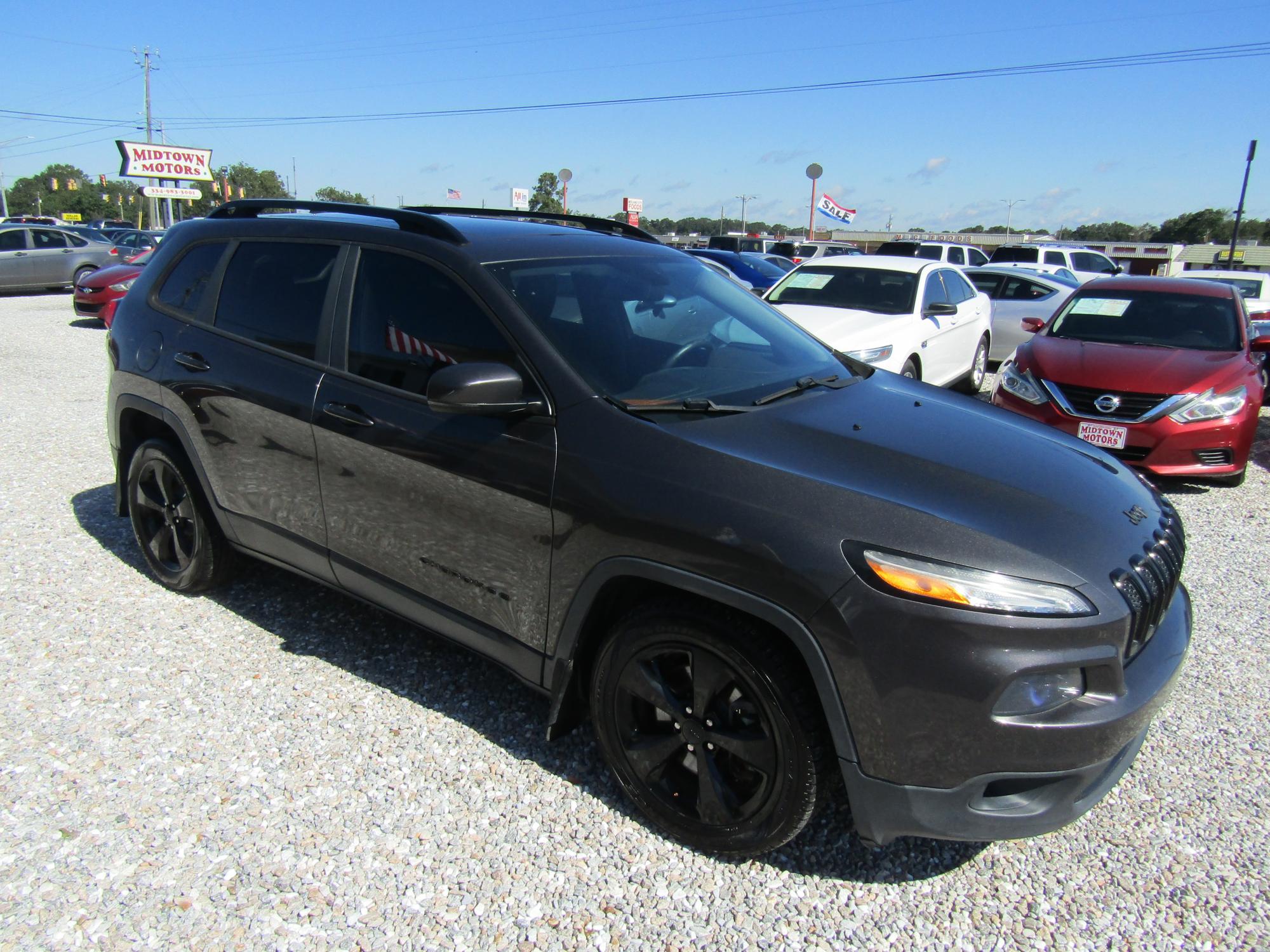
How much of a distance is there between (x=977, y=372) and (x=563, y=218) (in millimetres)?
7408

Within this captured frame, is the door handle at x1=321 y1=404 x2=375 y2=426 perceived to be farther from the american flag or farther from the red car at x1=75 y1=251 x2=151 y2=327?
the red car at x1=75 y1=251 x2=151 y2=327

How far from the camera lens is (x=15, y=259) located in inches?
787

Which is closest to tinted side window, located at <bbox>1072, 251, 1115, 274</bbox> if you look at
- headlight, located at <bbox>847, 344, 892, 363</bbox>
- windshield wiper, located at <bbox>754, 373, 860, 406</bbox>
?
headlight, located at <bbox>847, 344, 892, 363</bbox>

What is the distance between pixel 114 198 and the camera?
345 feet

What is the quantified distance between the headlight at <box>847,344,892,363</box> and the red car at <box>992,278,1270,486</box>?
38.8 inches

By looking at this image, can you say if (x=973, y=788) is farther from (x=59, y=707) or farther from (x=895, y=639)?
(x=59, y=707)

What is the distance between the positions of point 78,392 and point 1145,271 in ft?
117

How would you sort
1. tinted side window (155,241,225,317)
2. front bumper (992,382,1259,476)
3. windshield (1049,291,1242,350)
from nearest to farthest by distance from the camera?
tinted side window (155,241,225,317), front bumper (992,382,1259,476), windshield (1049,291,1242,350)

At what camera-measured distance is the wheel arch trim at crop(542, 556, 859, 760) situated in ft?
7.20

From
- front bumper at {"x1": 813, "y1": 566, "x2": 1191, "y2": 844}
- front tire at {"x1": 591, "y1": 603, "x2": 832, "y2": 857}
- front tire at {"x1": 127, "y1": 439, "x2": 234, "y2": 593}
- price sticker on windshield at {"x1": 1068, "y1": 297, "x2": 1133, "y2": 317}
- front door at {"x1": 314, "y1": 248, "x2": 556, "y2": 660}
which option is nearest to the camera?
front bumper at {"x1": 813, "y1": 566, "x2": 1191, "y2": 844}

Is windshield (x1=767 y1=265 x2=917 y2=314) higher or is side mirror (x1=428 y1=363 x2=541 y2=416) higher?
windshield (x1=767 y1=265 x2=917 y2=314)

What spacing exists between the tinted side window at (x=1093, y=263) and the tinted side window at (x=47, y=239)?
24.5 m

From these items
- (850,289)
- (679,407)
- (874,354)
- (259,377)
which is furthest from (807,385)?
(850,289)

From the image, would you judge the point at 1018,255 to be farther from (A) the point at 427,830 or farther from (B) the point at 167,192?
(B) the point at 167,192
